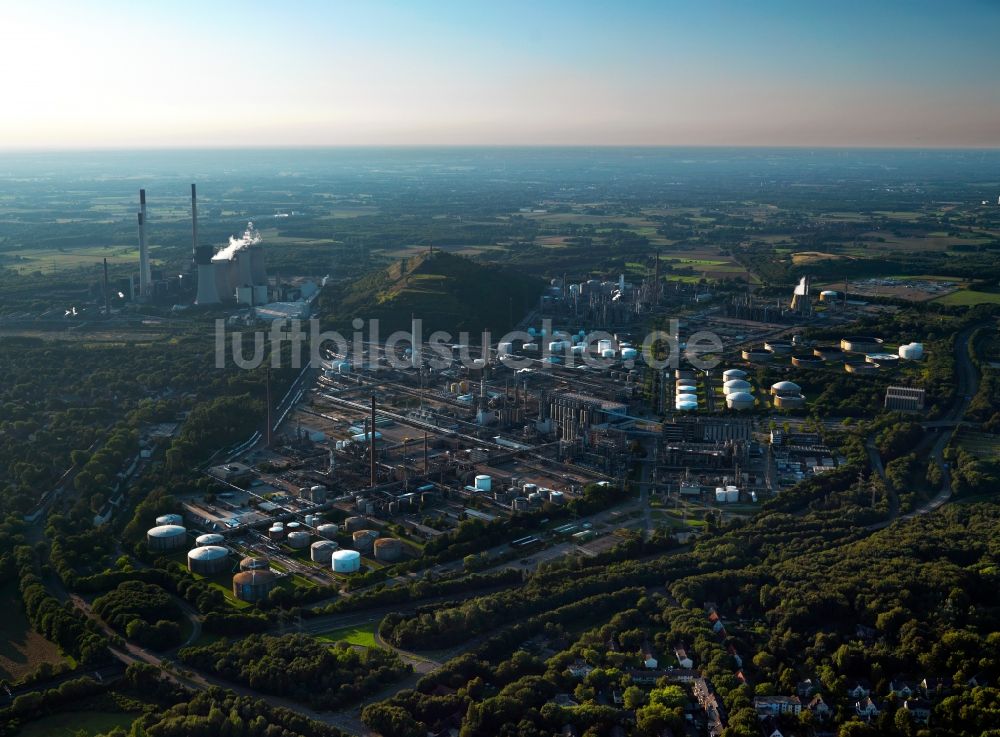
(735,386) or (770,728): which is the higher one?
(735,386)

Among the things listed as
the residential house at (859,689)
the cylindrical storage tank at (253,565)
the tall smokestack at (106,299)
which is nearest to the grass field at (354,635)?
the cylindrical storage tank at (253,565)

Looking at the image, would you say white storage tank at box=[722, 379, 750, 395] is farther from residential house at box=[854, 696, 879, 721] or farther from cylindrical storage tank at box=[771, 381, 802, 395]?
residential house at box=[854, 696, 879, 721]

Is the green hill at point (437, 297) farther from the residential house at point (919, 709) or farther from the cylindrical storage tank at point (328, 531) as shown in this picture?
the residential house at point (919, 709)

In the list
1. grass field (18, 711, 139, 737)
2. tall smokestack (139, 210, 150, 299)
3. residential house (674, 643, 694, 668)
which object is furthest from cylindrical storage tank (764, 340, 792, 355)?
grass field (18, 711, 139, 737)

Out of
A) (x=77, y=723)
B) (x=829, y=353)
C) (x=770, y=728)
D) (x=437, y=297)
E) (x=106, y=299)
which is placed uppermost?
(x=437, y=297)

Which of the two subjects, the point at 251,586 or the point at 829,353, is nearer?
the point at 251,586

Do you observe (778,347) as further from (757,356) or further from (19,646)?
(19,646)

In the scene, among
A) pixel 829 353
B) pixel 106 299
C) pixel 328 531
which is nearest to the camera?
pixel 328 531

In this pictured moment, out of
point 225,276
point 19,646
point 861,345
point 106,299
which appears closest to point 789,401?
point 861,345
